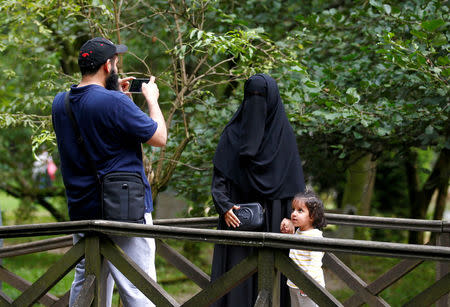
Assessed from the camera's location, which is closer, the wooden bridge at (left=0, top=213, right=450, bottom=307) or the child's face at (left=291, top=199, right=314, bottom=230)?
the wooden bridge at (left=0, top=213, right=450, bottom=307)

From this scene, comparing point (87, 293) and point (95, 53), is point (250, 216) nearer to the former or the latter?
point (87, 293)

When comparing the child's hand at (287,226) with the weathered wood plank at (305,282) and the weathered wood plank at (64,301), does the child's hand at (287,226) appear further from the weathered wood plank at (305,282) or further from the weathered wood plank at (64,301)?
the weathered wood plank at (64,301)

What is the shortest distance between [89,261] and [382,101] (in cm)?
342

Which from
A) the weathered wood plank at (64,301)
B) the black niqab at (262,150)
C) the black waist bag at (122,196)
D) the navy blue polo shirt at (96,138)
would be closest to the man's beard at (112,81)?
the navy blue polo shirt at (96,138)

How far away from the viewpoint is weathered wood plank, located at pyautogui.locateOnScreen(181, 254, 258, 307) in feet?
10.1

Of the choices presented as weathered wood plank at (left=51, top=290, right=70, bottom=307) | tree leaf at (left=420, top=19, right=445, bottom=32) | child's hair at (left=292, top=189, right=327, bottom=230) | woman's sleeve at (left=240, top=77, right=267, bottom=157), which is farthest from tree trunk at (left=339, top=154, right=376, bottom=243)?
weathered wood plank at (left=51, top=290, right=70, bottom=307)

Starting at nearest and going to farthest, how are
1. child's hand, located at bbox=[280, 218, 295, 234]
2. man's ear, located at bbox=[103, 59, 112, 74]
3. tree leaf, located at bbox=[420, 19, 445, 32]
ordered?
man's ear, located at bbox=[103, 59, 112, 74], child's hand, located at bbox=[280, 218, 295, 234], tree leaf, located at bbox=[420, 19, 445, 32]

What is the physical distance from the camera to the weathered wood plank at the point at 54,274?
3469mm

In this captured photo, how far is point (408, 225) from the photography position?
4305mm

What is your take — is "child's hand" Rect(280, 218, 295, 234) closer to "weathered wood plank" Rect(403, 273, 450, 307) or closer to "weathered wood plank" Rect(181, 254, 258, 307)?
"weathered wood plank" Rect(181, 254, 258, 307)

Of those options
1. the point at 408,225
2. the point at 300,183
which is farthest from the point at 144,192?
the point at 408,225

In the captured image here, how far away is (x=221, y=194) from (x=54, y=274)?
1.13 metres

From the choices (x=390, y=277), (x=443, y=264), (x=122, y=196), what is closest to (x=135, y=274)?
(x=122, y=196)

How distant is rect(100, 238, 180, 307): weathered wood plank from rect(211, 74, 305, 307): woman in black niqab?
0.81 meters
